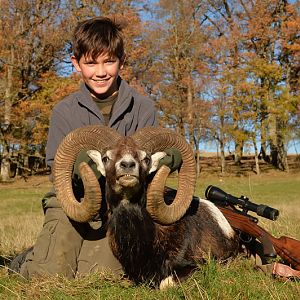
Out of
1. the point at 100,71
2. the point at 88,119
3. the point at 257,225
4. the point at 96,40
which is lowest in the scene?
the point at 257,225

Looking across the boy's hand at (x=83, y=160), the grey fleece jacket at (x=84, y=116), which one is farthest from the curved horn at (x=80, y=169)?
the grey fleece jacket at (x=84, y=116)

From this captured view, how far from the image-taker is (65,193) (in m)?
6.27

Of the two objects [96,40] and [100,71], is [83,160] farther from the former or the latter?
[96,40]

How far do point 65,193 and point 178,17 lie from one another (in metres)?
47.1

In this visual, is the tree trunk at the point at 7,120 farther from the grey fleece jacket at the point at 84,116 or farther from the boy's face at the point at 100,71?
the boy's face at the point at 100,71

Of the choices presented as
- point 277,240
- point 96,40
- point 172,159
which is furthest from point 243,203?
point 96,40

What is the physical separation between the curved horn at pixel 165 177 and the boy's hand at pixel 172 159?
0.06m

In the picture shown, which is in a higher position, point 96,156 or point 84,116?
point 84,116

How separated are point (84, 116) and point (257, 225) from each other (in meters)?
2.99

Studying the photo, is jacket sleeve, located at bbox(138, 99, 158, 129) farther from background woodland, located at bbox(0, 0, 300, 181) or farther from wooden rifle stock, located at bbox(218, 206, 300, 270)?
background woodland, located at bbox(0, 0, 300, 181)

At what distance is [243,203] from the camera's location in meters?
7.15

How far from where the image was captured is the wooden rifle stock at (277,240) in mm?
6367

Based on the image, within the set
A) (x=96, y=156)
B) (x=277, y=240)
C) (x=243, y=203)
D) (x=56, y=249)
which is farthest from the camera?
(x=243, y=203)

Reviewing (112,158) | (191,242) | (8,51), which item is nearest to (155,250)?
(191,242)
